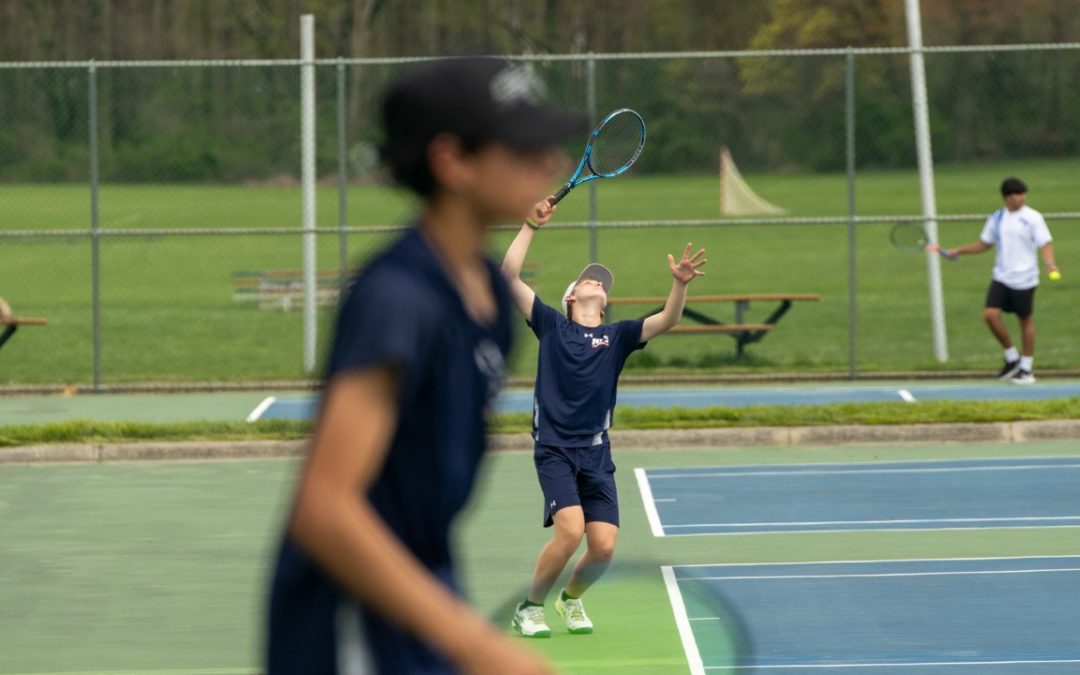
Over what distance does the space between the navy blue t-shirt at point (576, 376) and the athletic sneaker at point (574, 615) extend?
754 mm

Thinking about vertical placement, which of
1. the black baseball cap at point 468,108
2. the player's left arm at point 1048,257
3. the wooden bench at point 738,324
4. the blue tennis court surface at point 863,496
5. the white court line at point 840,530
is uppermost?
the black baseball cap at point 468,108

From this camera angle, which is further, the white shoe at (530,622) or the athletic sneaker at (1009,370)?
the athletic sneaker at (1009,370)

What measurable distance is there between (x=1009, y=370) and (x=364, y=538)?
16882 mm

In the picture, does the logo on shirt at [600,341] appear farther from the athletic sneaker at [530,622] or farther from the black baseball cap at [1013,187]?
the black baseball cap at [1013,187]

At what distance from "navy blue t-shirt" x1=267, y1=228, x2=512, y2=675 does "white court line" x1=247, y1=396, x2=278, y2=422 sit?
13443 millimetres

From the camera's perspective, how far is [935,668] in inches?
328

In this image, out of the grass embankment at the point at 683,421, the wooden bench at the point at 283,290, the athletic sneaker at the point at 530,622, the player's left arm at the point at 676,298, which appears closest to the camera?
the player's left arm at the point at 676,298

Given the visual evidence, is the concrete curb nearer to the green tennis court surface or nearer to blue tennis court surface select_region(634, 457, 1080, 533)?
the green tennis court surface

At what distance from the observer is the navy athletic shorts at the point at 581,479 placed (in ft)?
29.0

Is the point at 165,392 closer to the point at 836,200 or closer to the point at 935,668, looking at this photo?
the point at 935,668

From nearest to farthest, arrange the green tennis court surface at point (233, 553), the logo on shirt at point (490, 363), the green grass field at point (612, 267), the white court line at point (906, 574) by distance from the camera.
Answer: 1. the logo on shirt at point (490, 363)
2. the green tennis court surface at point (233, 553)
3. the white court line at point (906, 574)
4. the green grass field at point (612, 267)

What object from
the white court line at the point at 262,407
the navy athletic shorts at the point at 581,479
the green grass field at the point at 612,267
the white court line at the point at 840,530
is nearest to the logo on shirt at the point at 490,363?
the green grass field at the point at 612,267

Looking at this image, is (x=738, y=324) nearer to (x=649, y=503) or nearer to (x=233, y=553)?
(x=649, y=503)

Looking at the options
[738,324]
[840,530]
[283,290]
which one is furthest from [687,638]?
[283,290]
